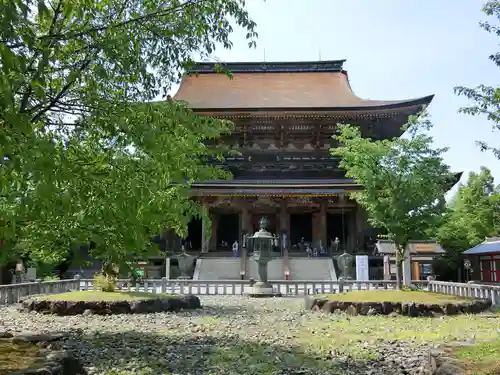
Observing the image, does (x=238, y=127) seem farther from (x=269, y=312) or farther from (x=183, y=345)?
(x=183, y=345)

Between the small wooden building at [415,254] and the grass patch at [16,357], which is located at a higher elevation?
the small wooden building at [415,254]

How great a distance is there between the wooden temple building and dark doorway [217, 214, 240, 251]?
75mm

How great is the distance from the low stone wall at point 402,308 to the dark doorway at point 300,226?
21.2 m

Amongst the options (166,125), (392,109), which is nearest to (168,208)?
(166,125)

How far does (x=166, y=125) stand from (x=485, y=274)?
2296 cm

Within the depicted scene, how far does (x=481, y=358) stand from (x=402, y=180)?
412 inches

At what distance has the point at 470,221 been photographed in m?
33.1

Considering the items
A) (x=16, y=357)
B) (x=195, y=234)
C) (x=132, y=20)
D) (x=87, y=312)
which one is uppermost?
(x=132, y=20)

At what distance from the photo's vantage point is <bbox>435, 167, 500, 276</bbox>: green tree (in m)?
26.5

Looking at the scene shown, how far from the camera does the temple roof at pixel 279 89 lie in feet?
111

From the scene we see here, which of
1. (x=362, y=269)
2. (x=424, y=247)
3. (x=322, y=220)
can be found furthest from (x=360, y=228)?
(x=362, y=269)

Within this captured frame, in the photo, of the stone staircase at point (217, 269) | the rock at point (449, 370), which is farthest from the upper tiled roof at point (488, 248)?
the rock at point (449, 370)

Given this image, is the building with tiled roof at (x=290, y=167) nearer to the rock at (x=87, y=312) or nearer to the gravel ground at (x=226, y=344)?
the rock at (x=87, y=312)

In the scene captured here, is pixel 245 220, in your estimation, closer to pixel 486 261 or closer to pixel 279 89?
pixel 279 89
